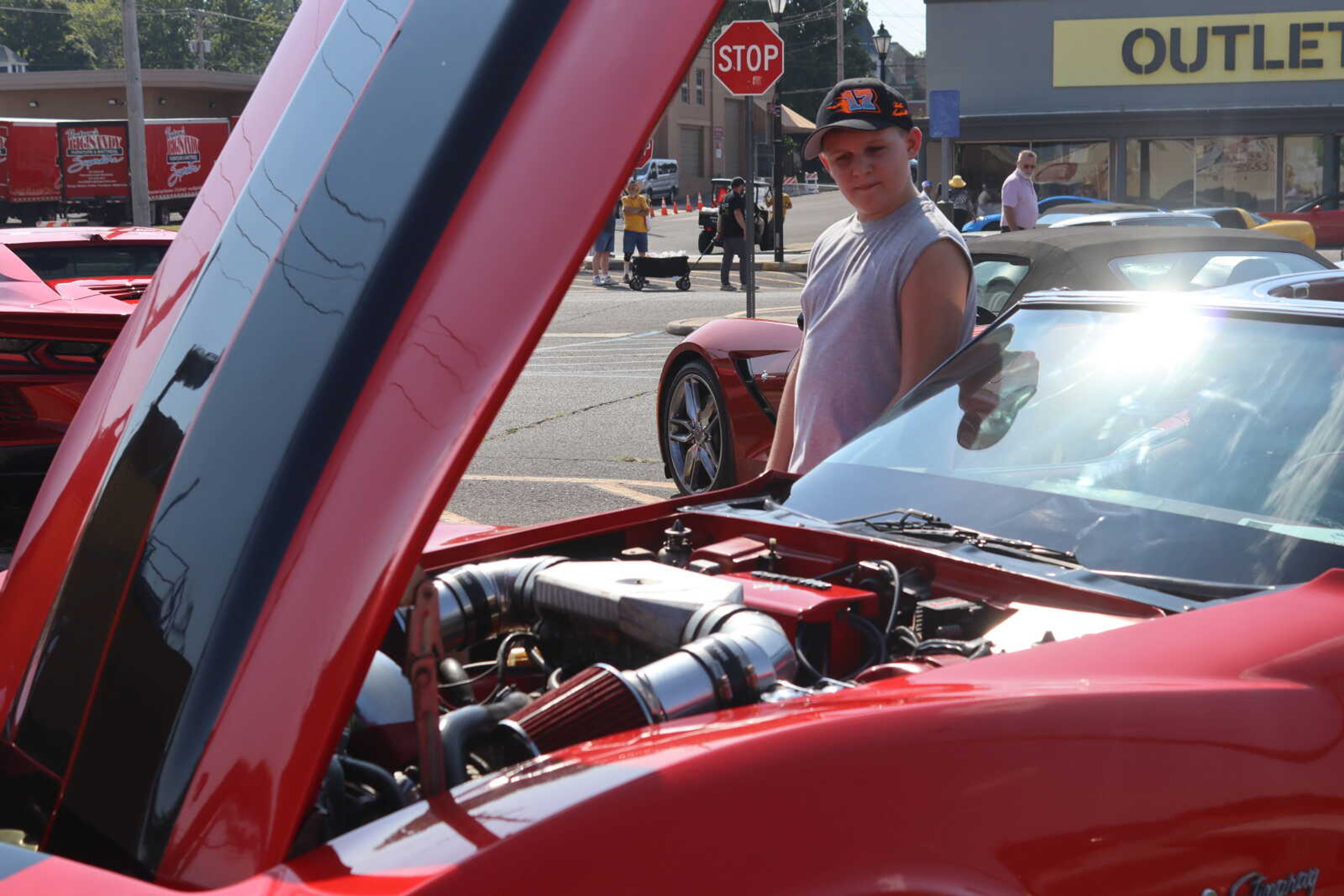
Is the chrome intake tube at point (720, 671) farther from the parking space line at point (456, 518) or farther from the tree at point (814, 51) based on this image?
the tree at point (814, 51)

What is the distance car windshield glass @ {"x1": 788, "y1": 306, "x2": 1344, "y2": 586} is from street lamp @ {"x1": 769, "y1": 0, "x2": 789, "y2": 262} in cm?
1687

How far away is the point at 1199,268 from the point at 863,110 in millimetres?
3799

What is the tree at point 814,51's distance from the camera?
84.9 metres

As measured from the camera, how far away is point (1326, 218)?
28.1 m

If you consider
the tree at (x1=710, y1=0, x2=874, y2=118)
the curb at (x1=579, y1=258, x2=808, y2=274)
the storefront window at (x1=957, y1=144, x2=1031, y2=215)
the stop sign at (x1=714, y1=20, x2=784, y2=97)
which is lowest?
the curb at (x1=579, y1=258, x2=808, y2=274)

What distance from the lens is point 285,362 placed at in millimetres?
1705

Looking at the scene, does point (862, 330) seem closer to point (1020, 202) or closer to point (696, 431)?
point (696, 431)

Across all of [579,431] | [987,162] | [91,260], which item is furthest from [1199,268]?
[987,162]

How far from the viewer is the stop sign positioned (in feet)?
38.0

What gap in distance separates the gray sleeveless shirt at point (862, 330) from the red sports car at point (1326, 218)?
26.6 metres

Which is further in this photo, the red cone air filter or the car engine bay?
the red cone air filter

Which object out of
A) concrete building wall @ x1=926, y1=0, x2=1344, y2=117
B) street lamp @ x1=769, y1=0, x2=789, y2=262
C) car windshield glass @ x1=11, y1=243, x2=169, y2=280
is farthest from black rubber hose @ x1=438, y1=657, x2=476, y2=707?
concrete building wall @ x1=926, y1=0, x2=1344, y2=117

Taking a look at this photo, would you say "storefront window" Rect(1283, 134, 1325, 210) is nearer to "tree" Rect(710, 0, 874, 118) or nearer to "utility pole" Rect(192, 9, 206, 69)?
"tree" Rect(710, 0, 874, 118)

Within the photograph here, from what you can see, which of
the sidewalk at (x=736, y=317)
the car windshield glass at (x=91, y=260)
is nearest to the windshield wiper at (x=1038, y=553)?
the car windshield glass at (x=91, y=260)
